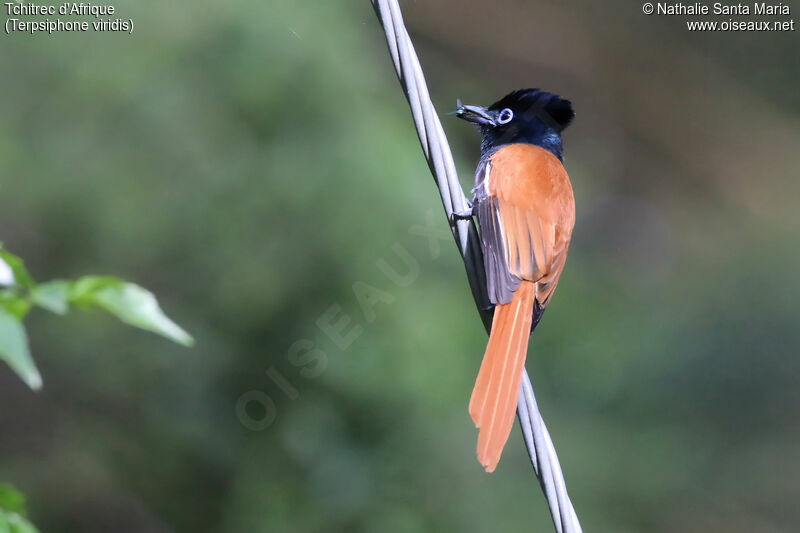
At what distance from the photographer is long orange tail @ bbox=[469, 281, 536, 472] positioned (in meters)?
1.91

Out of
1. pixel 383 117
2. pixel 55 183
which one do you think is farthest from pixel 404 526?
pixel 55 183

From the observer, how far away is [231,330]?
461 cm

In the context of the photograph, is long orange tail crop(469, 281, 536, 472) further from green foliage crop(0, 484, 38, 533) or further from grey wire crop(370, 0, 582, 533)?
green foliage crop(0, 484, 38, 533)

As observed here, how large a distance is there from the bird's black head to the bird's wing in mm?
147

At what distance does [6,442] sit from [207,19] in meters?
2.86

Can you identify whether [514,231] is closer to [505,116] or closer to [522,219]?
[522,219]

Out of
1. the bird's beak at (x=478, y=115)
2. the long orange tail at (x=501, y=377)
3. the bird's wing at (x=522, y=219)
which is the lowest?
the long orange tail at (x=501, y=377)

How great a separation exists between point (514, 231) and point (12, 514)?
1.62 m

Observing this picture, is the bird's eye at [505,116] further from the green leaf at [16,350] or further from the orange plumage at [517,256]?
the green leaf at [16,350]

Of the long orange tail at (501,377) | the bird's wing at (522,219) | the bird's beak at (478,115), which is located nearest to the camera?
the long orange tail at (501,377)

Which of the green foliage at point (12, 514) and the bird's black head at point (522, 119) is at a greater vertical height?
the bird's black head at point (522, 119)

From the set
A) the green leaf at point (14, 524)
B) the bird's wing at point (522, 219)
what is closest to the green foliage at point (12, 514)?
the green leaf at point (14, 524)

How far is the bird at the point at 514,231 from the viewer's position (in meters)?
1.98

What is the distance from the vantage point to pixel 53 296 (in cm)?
98
